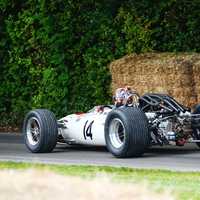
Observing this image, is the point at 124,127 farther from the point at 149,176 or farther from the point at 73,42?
the point at 73,42

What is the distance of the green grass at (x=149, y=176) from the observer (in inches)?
398

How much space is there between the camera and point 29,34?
2569cm

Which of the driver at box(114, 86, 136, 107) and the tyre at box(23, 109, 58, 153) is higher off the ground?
the driver at box(114, 86, 136, 107)

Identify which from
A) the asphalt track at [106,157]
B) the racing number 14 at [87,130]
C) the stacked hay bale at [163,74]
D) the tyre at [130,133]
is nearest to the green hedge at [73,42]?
the stacked hay bale at [163,74]

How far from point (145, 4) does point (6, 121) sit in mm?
5308

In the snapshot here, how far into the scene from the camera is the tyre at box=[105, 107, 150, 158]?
15.2 m

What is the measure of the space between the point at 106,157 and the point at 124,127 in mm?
839

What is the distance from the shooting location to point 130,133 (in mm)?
15141

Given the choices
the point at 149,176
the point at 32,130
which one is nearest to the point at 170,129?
the point at 32,130

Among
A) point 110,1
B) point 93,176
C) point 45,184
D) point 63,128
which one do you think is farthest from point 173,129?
point 110,1

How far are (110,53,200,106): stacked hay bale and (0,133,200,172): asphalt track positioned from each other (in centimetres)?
229

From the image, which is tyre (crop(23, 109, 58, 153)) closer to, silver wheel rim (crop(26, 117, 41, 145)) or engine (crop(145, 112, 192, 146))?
silver wheel rim (crop(26, 117, 41, 145))

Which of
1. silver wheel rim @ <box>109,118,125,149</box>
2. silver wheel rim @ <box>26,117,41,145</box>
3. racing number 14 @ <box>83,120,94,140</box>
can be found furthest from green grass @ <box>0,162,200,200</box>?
silver wheel rim @ <box>26,117,41,145</box>

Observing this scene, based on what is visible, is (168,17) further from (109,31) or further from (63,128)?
(63,128)
